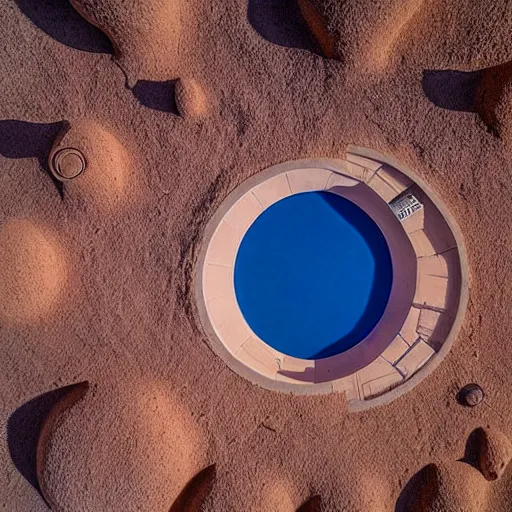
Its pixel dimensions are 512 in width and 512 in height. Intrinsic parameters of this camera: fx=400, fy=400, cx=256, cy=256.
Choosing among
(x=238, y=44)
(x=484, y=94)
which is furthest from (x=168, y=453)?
(x=484, y=94)

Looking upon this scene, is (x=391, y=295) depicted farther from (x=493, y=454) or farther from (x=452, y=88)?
(x=452, y=88)

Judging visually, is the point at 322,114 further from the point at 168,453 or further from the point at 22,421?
the point at 22,421

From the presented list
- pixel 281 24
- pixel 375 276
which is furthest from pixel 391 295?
pixel 281 24

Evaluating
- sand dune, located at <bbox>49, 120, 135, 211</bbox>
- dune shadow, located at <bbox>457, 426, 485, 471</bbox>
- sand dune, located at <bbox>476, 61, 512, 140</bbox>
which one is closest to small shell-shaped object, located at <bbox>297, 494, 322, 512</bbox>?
dune shadow, located at <bbox>457, 426, 485, 471</bbox>

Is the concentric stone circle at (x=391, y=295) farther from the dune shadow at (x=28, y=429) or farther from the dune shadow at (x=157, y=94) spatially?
the dune shadow at (x=28, y=429)

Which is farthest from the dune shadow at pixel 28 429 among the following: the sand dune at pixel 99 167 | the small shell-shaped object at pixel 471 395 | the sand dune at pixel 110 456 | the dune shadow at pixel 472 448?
the dune shadow at pixel 472 448

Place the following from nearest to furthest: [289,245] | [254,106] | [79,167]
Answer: [79,167]
[254,106]
[289,245]
